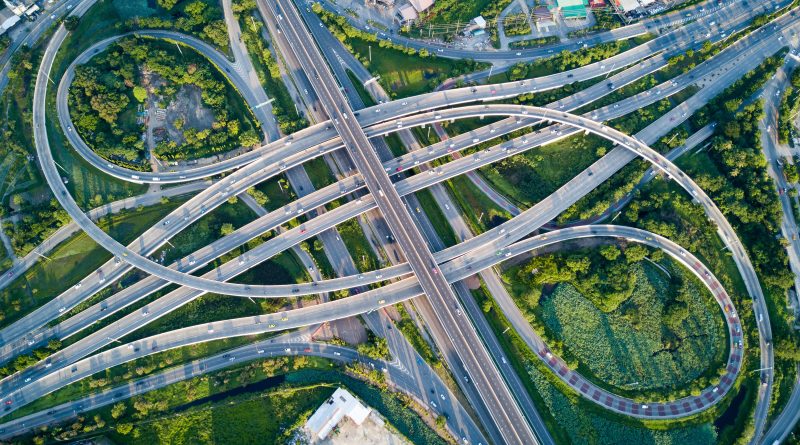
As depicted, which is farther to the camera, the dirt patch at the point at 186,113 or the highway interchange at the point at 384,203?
the dirt patch at the point at 186,113

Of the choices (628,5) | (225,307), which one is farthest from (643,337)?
(225,307)

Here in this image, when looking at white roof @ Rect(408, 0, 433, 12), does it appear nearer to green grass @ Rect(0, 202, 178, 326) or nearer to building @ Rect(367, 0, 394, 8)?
building @ Rect(367, 0, 394, 8)

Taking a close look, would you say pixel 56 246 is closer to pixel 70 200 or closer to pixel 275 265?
pixel 70 200

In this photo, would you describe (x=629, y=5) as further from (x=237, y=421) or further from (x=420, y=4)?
(x=237, y=421)

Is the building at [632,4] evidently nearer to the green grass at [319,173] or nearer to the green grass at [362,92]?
the green grass at [362,92]

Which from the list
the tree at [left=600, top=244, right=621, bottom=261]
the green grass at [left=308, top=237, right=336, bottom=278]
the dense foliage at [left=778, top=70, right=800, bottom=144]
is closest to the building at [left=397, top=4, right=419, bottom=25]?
the green grass at [left=308, top=237, right=336, bottom=278]

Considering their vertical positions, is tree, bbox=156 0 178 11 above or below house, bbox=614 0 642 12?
above

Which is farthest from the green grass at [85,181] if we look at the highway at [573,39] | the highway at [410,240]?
the highway at [573,39]
